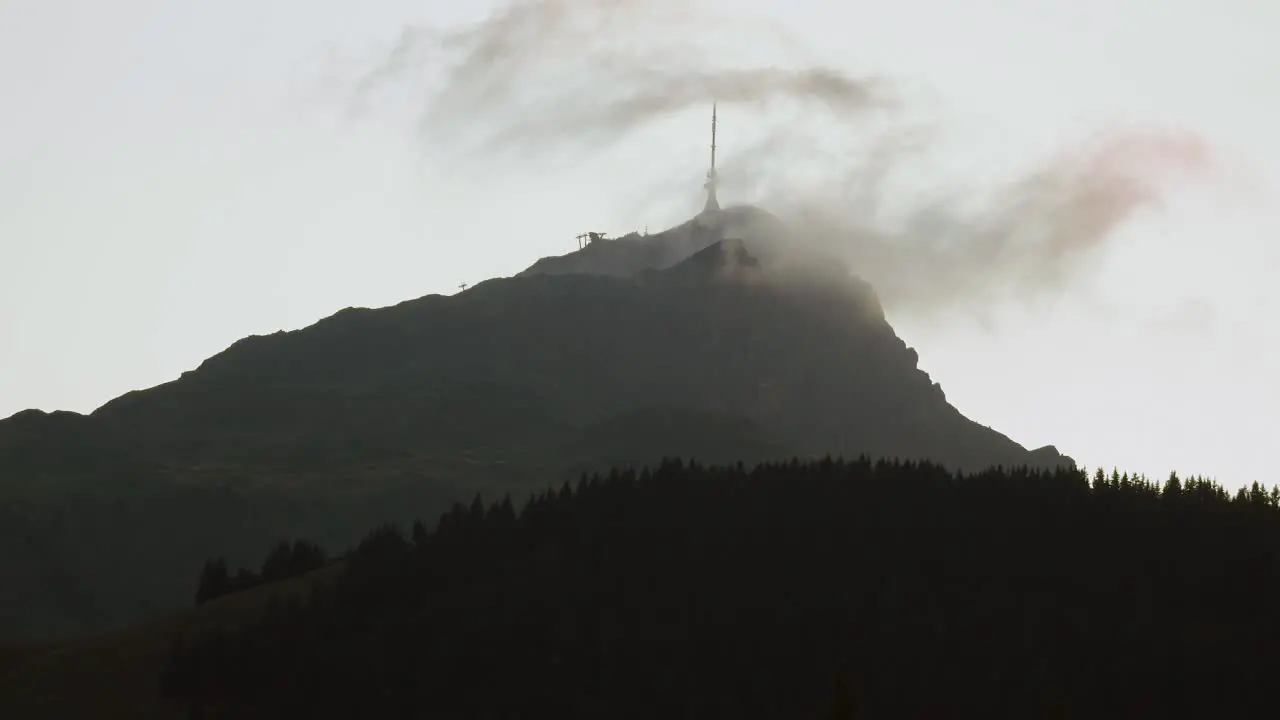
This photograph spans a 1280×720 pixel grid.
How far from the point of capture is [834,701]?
9669 cm

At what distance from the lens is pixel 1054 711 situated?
11212cm

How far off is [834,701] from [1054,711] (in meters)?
22.9

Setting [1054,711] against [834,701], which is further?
[1054,711]
